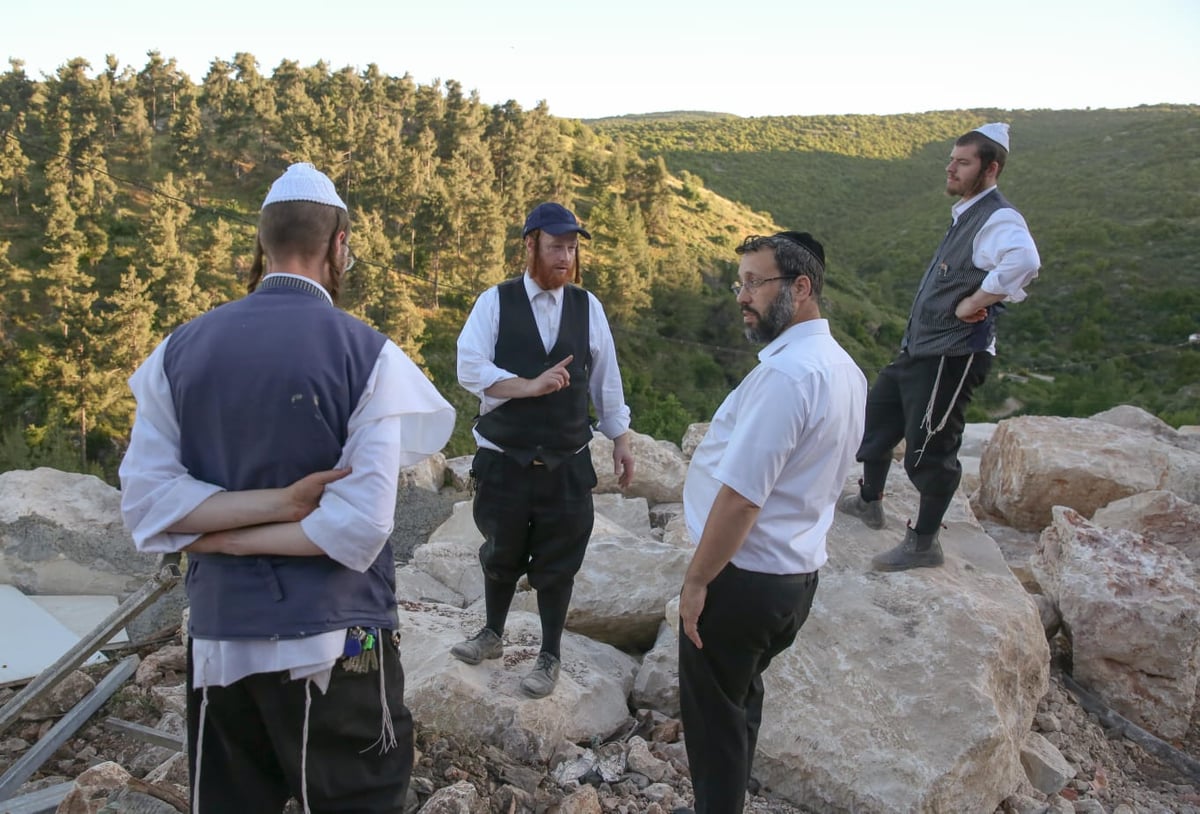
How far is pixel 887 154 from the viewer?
75.6 meters

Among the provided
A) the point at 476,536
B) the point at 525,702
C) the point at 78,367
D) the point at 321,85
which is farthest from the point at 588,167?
the point at 525,702

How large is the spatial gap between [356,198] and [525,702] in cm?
3486

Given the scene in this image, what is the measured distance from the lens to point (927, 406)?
3709 mm

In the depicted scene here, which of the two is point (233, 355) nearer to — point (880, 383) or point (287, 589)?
point (287, 589)

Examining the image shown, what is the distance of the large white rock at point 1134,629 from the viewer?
14.0 feet

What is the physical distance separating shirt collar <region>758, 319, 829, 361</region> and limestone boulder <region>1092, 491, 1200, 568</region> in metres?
4.78

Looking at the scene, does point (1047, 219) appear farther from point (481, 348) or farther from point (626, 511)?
point (481, 348)

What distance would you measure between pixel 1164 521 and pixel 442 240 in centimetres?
3093

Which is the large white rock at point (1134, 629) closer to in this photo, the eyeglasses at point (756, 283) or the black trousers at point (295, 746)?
the eyeglasses at point (756, 283)

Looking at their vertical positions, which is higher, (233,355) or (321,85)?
(321,85)

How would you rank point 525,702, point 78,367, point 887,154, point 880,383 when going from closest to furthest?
point 525,702, point 880,383, point 78,367, point 887,154

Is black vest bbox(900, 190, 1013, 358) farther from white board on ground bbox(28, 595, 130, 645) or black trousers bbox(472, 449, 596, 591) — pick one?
white board on ground bbox(28, 595, 130, 645)

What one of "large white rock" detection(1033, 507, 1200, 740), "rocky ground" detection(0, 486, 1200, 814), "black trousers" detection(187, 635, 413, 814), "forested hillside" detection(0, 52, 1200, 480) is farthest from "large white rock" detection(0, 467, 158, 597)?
"forested hillside" detection(0, 52, 1200, 480)

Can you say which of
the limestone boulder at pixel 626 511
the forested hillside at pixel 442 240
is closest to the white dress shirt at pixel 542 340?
the limestone boulder at pixel 626 511
